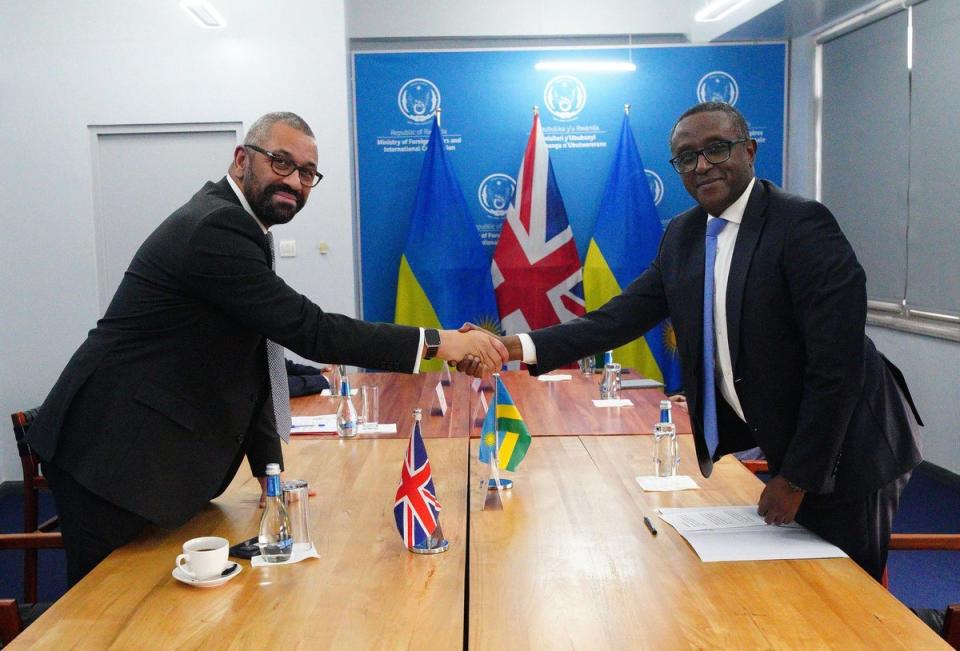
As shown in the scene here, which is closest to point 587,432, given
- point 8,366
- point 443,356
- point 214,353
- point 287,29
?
point 443,356

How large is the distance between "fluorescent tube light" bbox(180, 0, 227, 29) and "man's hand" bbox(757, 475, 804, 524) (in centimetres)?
466

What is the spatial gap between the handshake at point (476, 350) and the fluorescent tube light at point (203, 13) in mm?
3448

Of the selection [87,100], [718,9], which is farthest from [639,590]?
[87,100]

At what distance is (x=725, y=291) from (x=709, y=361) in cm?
19

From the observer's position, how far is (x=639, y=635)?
1.62 metres

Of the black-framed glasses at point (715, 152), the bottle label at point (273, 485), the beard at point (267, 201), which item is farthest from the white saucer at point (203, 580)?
the black-framed glasses at point (715, 152)

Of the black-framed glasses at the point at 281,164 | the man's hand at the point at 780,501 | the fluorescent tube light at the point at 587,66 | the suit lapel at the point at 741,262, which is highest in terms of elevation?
the fluorescent tube light at the point at 587,66

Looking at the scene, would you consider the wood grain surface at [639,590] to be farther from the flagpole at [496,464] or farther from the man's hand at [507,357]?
the man's hand at [507,357]

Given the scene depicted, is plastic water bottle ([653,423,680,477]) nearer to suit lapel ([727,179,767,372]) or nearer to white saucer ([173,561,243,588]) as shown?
suit lapel ([727,179,767,372])

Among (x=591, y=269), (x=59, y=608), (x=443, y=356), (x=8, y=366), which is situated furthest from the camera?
(x=591, y=269)

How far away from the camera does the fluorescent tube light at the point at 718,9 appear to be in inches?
228

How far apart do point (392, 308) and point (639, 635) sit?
548 cm

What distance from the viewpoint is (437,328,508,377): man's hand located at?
294cm

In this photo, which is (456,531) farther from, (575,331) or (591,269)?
(591,269)
